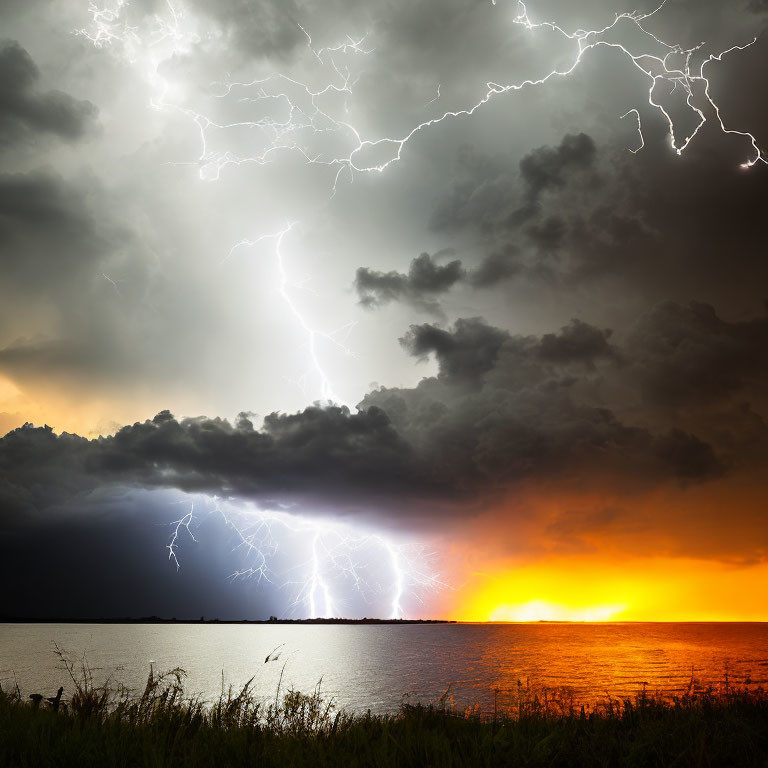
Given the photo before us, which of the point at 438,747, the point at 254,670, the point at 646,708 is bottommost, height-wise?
the point at 254,670

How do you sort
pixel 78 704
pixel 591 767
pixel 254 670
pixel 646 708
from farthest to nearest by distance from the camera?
pixel 254 670, pixel 646 708, pixel 78 704, pixel 591 767

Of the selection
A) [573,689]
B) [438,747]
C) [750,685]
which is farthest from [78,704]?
[750,685]

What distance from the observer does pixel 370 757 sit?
26.1ft

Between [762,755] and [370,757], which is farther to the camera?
[762,755]

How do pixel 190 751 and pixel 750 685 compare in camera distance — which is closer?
pixel 190 751

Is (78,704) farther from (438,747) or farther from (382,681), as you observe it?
(382,681)

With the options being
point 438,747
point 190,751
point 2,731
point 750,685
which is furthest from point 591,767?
point 750,685

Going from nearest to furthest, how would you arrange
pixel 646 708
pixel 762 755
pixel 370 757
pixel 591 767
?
pixel 370 757, pixel 591 767, pixel 762 755, pixel 646 708

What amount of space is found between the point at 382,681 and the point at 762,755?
134 feet

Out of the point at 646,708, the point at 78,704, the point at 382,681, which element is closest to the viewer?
the point at 78,704

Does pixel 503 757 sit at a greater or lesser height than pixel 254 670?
greater

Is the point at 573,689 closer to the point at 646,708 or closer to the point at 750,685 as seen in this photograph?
the point at 750,685

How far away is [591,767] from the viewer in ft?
28.1

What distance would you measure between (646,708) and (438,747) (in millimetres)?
A: 8603
